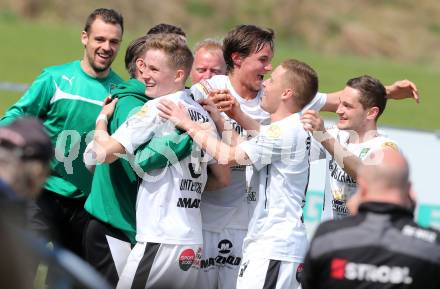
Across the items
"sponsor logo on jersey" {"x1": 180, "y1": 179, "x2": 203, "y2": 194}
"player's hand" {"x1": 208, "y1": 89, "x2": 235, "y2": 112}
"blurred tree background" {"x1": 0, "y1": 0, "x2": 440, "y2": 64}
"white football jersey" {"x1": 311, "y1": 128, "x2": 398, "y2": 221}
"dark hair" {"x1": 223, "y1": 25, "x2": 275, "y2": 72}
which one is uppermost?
"blurred tree background" {"x1": 0, "y1": 0, "x2": 440, "y2": 64}

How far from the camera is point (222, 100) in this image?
7008mm

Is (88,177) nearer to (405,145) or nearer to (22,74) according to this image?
(405,145)

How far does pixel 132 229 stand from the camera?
7.00 meters

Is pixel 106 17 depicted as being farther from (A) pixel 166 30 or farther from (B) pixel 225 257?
(B) pixel 225 257

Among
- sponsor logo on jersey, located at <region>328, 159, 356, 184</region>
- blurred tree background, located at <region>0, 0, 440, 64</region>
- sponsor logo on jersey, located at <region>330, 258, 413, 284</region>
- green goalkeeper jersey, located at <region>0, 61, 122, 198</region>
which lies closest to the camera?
sponsor logo on jersey, located at <region>330, 258, 413, 284</region>

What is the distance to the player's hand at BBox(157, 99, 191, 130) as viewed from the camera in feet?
21.8

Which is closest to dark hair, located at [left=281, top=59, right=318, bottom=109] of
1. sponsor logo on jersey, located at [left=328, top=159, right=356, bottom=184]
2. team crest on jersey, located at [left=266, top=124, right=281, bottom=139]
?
team crest on jersey, located at [left=266, top=124, right=281, bottom=139]

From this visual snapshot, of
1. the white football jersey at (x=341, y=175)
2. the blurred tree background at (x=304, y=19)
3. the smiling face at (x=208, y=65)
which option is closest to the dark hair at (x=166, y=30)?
the smiling face at (x=208, y=65)

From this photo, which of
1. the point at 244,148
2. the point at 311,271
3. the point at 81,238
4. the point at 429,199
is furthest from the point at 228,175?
the point at 429,199

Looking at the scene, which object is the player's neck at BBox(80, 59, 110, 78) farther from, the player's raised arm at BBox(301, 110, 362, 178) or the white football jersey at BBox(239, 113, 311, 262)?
the player's raised arm at BBox(301, 110, 362, 178)

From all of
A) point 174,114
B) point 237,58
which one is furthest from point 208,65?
point 174,114

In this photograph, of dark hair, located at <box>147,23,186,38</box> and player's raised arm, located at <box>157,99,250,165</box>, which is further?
dark hair, located at <box>147,23,186,38</box>

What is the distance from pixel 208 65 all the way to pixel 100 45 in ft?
2.83

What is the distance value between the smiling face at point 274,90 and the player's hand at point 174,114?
0.64 meters
